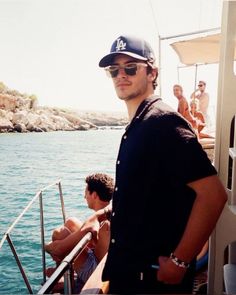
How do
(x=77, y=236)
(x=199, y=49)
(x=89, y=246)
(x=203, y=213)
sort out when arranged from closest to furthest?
(x=203, y=213)
(x=77, y=236)
(x=89, y=246)
(x=199, y=49)

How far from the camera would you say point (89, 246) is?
2.48m

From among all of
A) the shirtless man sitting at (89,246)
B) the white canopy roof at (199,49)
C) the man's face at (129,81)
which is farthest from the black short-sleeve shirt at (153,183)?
the white canopy roof at (199,49)

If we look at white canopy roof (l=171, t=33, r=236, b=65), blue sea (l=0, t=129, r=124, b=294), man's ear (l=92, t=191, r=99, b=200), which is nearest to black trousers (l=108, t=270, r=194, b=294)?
man's ear (l=92, t=191, r=99, b=200)

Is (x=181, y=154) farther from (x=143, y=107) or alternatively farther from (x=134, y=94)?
(x=134, y=94)

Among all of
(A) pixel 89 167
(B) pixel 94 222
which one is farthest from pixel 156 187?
(A) pixel 89 167

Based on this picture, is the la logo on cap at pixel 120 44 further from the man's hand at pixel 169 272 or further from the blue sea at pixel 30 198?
the blue sea at pixel 30 198

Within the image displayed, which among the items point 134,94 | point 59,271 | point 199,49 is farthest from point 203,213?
point 199,49

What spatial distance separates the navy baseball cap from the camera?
1439 millimetres

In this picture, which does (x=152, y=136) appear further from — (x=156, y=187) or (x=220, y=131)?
(x=220, y=131)

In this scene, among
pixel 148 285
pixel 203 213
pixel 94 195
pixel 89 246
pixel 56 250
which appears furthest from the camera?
pixel 94 195

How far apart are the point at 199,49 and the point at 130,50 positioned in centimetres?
502

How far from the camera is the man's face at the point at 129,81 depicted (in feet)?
4.59

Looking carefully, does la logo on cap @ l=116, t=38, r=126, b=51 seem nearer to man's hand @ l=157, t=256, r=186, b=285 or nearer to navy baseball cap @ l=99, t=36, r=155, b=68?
navy baseball cap @ l=99, t=36, r=155, b=68

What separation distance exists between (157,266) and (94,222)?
877 mm
